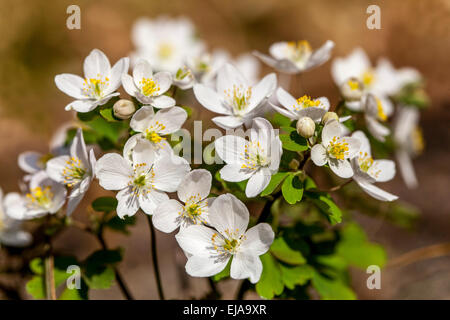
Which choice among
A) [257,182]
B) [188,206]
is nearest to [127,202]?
[188,206]

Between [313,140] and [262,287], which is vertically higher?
[313,140]

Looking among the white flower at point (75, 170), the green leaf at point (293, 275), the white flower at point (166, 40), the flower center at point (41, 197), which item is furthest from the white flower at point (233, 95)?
the white flower at point (166, 40)

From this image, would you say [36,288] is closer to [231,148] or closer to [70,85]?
[70,85]

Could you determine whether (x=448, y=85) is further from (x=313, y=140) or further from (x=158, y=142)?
(x=158, y=142)

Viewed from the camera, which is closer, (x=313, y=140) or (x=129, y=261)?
(x=313, y=140)

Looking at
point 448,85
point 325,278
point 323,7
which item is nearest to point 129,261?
point 325,278

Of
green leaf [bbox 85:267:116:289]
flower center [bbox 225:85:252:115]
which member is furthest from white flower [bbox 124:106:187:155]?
green leaf [bbox 85:267:116:289]

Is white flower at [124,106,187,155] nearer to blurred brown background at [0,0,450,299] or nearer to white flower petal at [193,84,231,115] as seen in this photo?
white flower petal at [193,84,231,115]
